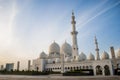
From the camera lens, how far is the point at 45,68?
4753 cm

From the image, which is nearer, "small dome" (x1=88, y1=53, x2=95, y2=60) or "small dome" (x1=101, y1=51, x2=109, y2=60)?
"small dome" (x1=101, y1=51, x2=109, y2=60)

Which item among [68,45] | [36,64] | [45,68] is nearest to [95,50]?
[68,45]

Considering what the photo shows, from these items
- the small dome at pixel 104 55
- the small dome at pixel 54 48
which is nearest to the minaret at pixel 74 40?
the small dome at pixel 54 48

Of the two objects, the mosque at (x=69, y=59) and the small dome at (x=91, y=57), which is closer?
the mosque at (x=69, y=59)

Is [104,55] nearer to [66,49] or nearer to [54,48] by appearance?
[66,49]

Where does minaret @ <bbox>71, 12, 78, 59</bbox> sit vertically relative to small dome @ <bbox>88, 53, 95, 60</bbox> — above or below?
above

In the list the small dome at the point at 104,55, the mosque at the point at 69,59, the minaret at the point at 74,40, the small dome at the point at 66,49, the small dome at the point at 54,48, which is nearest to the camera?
the mosque at the point at 69,59

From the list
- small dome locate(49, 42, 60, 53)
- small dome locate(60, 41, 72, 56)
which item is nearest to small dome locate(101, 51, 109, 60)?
small dome locate(60, 41, 72, 56)

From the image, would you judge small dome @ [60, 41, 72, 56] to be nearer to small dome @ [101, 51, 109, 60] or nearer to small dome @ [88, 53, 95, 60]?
small dome @ [88, 53, 95, 60]

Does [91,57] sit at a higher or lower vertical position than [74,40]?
lower

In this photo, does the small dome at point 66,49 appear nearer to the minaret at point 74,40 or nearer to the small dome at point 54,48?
the small dome at point 54,48

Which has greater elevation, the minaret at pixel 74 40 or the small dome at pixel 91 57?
the minaret at pixel 74 40

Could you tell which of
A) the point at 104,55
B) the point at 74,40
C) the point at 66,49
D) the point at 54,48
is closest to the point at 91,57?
the point at 104,55

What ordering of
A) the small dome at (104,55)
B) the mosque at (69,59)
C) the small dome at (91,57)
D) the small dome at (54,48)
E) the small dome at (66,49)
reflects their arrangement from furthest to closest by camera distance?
the small dome at (54,48) → the small dome at (66,49) → the small dome at (91,57) → the small dome at (104,55) → the mosque at (69,59)
